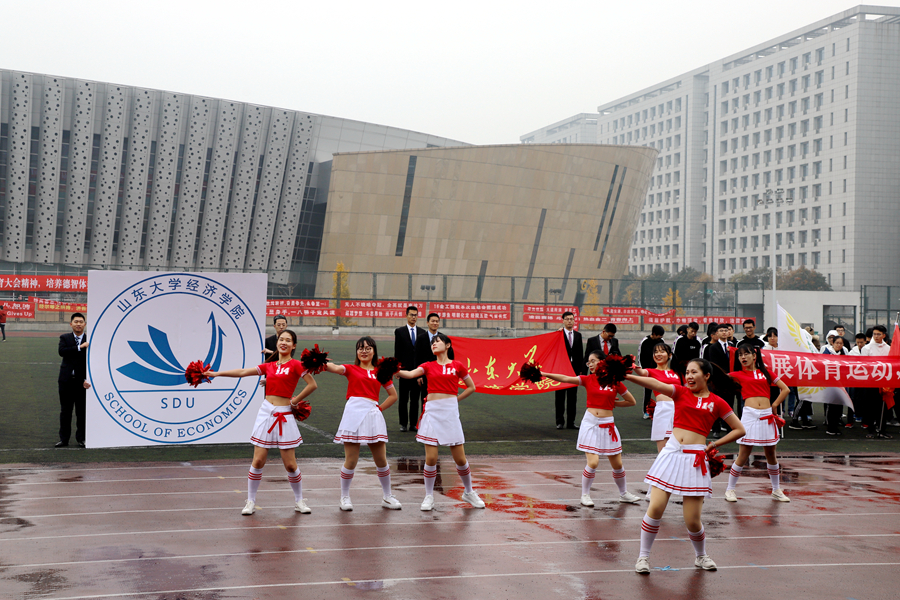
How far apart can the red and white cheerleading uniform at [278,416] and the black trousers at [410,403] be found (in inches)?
241

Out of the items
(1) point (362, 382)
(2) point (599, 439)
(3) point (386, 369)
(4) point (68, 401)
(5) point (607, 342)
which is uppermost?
(5) point (607, 342)

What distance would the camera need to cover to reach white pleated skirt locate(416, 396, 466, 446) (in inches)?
345

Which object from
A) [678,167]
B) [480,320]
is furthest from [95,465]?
[678,167]

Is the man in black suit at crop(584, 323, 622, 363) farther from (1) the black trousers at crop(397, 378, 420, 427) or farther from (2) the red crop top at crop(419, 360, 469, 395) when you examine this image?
(1) the black trousers at crop(397, 378, 420, 427)

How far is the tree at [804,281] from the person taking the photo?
289 feet

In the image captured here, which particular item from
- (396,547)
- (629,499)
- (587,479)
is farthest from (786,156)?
(396,547)

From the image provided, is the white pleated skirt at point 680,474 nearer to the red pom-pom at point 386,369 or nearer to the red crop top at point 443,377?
the red crop top at point 443,377

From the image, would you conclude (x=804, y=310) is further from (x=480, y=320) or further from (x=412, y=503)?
(x=412, y=503)

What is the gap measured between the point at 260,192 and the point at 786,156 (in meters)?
73.1

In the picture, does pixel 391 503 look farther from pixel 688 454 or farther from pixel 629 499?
pixel 688 454

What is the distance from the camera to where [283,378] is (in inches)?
332

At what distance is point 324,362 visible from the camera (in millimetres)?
8453

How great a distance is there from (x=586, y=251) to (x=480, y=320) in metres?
25.2

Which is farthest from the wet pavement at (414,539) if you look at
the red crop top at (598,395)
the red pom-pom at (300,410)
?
the red crop top at (598,395)
